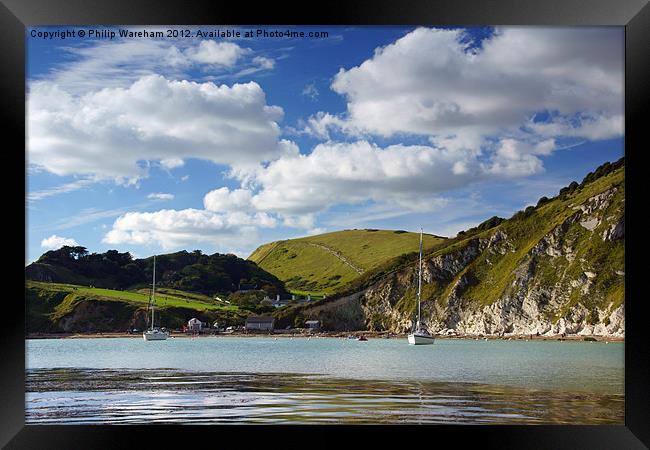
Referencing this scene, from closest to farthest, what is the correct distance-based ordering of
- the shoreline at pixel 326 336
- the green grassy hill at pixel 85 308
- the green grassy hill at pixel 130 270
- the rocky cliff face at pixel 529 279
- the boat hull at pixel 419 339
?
the boat hull at pixel 419 339 < the shoreline at pixel 326 336 < the rocky cliff face at pixel 529 279 < the green grassy hill at pixel 85 308 < the green grassy hill at pixel 130 270

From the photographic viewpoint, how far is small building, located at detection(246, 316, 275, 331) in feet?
177

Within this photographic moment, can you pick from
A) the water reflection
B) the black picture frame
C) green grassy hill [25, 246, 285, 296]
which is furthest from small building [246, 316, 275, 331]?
the black picture frame

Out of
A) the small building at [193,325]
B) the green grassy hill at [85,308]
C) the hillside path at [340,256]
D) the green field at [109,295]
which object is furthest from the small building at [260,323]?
the hillside path at [340,256]

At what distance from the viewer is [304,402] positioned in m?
10.5

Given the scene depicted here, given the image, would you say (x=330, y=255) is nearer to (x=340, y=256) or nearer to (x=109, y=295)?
(x=340, y=256)

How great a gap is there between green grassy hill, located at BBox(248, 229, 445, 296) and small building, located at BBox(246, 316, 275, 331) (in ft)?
16.9

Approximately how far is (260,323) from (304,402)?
44.5 meters

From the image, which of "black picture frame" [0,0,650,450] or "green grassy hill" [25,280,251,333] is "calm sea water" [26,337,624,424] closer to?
"black picture frame" [0,0,650,450]

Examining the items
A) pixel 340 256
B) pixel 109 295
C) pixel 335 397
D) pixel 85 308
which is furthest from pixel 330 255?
pixel 335 397

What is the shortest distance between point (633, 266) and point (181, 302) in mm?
46992

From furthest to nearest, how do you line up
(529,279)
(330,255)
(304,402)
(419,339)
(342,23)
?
1. (330,255)
2. (529,279)
3. (419,339)
4. (304,402)
5. (342,23)

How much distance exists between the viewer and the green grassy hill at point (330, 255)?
190ft

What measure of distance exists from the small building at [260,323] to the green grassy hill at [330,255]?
514 cm

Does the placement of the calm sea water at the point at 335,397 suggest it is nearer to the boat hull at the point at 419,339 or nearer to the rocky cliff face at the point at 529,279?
the boat hull at the point at 419,339
